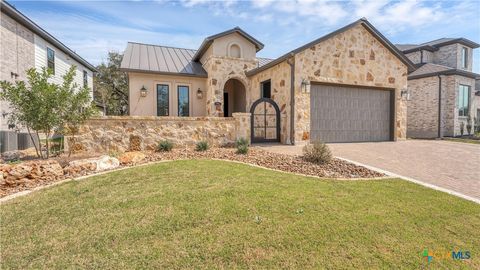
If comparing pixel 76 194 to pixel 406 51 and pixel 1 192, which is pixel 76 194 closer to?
pixel 1 192

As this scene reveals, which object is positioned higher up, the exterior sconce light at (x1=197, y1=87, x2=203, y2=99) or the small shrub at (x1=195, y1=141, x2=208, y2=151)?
the exterior sconce light at (x1=197, y1=87, x2=203, y2=99)

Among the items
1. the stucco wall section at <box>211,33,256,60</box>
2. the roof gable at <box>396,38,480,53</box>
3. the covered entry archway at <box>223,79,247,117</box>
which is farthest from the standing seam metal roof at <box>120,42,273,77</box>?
the roof gable at <box>396,38,480,53</box>

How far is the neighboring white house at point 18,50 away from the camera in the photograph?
33.8 ft

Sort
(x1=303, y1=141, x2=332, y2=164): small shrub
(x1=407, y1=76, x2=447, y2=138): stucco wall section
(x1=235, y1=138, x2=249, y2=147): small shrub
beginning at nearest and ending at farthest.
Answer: (x1=303, y1=141, x2=332, y2=164): small shrub, (x1=235, y1=138, x2=249, y2=147): small shrub, (x1=407, y1=76, x2=447, y2=138): stucco wall section

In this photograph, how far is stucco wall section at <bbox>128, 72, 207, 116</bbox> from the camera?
14023 millimetres

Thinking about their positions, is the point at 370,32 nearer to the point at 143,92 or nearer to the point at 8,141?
the point at 143,92

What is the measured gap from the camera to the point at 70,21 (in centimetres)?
996

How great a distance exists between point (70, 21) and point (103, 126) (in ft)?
16.4

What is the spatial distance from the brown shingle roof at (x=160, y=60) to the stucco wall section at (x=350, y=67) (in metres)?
6.67

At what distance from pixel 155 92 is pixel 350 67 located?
11110 millimetres

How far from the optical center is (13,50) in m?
11.2

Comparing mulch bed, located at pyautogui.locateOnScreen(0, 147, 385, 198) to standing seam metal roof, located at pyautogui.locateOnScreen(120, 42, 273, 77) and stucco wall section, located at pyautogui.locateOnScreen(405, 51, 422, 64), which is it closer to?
standing seam metal roof, located at pyautogui.locateOnScreen(120, 42, 273, 77)

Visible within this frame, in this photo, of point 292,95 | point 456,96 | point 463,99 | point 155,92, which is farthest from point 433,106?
point 155,92

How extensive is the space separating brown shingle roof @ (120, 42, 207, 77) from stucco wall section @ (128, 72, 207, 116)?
0.42m
